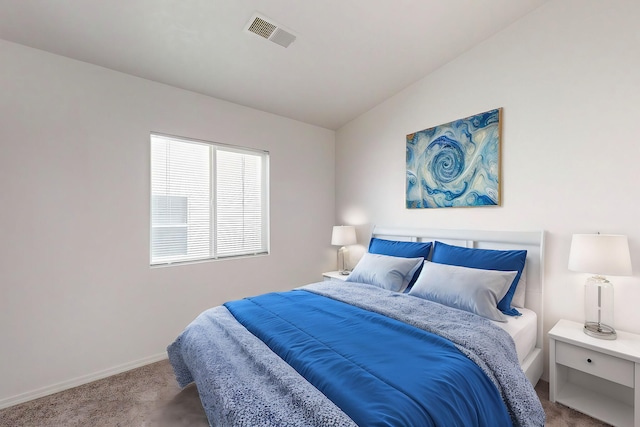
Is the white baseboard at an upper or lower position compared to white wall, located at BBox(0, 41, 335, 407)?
lower

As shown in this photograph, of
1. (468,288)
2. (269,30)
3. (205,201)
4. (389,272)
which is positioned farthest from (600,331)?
(205,201)

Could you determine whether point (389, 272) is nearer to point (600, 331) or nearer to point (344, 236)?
point (344, 236)

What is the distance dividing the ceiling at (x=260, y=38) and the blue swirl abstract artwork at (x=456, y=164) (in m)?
0.70

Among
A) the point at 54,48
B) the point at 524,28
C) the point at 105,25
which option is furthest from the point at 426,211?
the point at 54,48

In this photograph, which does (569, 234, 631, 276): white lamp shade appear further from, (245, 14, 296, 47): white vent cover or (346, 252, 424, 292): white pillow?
(245, 14, 296, 47): white vent cover

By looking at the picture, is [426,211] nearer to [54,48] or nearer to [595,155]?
[595,155]

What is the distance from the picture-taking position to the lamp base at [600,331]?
1.83m

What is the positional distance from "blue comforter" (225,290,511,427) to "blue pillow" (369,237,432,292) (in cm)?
106

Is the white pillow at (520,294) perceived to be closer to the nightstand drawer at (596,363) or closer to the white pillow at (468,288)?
the white pillow at (468,288)

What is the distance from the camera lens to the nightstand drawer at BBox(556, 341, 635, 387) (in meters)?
1.66

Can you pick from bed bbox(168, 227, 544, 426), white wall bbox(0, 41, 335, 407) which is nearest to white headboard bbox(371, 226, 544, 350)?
bed bbox(168, 227, 544, 426)

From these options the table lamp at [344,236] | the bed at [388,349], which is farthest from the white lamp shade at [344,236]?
the bed at [388,349]

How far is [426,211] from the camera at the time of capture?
10.0ft

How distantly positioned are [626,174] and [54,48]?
4.16 m
